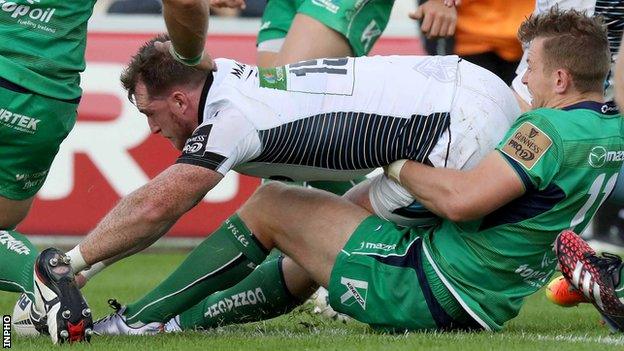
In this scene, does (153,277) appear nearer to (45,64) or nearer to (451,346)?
(45,64)

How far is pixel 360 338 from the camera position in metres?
5.13

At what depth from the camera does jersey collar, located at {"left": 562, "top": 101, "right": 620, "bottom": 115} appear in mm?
5191

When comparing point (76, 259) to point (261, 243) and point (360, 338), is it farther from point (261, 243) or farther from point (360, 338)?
point (360, 338)

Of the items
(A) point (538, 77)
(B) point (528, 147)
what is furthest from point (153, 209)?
(A) point (538, 77)

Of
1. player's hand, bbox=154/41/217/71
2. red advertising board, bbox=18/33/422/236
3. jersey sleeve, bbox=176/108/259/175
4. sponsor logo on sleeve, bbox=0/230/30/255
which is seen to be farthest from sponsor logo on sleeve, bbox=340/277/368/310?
red advertising board, bbox=18/33/422/236

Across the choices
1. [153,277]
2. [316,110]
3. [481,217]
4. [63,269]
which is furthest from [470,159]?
[153,277]

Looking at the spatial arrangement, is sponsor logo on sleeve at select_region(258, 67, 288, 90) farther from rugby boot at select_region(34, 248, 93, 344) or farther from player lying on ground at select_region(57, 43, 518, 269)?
rugby boot at select_region(34, 248, 93, 344)

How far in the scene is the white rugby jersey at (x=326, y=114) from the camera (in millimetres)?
5219

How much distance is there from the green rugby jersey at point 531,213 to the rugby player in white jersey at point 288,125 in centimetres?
29

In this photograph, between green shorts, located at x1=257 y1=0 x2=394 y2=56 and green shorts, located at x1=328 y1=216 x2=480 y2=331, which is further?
green shorts, located at x1=257 y1=0 x2=394 y2=56

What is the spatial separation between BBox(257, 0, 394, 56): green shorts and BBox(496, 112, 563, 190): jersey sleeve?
6.69 feet

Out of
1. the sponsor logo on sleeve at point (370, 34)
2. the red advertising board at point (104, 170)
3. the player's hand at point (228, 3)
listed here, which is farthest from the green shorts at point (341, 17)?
the red advertising board at point (104, 170)

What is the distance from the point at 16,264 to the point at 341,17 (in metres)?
2.10

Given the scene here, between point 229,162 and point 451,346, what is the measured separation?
104 centimetres
